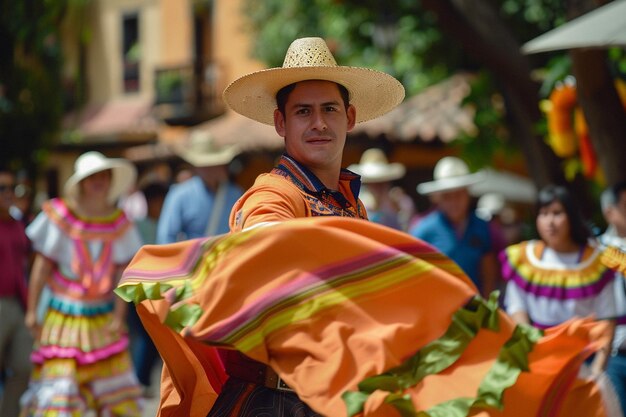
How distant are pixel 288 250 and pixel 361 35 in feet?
54.3

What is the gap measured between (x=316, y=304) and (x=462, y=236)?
18.0 ft

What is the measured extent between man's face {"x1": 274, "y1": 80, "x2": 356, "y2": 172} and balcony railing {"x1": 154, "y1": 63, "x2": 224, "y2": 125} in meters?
28.8

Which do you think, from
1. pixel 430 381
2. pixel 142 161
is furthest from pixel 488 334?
pixel 142 161

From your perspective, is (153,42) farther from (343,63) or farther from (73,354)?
(73,354)

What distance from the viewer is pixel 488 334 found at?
3.27 metres

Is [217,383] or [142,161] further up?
[217,383]

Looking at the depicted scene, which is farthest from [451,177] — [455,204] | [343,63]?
[343,63]

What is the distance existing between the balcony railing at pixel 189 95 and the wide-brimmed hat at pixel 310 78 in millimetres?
28418

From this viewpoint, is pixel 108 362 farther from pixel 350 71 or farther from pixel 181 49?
pixel 181 49

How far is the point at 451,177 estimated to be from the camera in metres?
9.44

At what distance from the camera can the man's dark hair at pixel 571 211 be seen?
6.71 metres

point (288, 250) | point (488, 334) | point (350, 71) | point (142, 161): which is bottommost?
point (142, 161)

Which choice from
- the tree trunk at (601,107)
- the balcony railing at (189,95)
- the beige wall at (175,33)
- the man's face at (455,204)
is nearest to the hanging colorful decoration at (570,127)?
the tree trunk at (601,107)

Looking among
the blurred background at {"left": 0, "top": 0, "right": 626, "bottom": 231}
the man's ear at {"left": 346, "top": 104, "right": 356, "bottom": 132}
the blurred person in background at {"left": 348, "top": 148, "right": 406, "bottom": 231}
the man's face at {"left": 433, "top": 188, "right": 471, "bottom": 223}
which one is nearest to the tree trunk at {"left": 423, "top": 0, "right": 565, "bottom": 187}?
the blurred background at {"left": 0, "top": 0, "right": 626, "bottom": 231}
